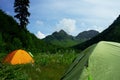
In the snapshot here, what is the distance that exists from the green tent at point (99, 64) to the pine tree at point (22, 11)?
74212mm

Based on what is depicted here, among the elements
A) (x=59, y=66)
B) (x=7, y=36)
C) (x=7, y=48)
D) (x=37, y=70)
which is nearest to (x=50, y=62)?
(x=59, y=66)

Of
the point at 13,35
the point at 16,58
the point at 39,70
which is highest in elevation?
the point at 13,35

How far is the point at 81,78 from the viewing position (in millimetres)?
11320

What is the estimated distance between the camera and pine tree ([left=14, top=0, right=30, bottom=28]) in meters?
85.9

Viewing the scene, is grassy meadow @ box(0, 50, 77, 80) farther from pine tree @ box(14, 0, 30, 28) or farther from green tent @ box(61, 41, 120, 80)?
pine tree @ box(14, 0, 30, 28)

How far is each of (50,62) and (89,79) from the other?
1676 centimetres

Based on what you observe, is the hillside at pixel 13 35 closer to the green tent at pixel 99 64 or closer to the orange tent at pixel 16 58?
the orange tent at pixel 16 58

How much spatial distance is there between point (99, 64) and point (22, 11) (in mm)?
75524

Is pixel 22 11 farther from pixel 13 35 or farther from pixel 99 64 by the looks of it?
pixel 99 64

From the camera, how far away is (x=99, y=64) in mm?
11711

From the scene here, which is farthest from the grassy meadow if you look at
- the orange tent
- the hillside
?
the hillside

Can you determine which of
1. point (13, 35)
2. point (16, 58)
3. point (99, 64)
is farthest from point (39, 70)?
point (13, 35)

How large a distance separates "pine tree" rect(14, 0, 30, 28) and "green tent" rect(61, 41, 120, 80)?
74.2 meters

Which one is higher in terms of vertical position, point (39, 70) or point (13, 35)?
point (13, 35)
